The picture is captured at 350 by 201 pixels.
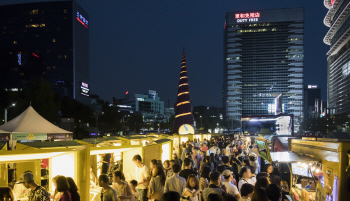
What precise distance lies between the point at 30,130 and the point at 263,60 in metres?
130

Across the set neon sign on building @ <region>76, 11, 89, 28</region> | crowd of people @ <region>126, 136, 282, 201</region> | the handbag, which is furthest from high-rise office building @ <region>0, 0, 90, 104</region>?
the handbag

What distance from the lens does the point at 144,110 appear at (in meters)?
159

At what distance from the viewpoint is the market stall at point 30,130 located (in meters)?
13.0

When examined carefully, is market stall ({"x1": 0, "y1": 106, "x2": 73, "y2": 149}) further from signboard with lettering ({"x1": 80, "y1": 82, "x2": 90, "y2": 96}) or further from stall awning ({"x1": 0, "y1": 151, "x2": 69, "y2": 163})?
signboard with lettering ({"x1": 80, "y1": 82, "x2": 90, "y2": 96})

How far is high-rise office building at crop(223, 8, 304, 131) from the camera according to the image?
421 feet

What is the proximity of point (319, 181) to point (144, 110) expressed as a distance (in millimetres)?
155352

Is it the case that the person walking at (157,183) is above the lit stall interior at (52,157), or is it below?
below

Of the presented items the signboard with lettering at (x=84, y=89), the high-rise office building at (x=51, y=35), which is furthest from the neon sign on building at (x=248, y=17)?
the signboard with lettering at (x=84, y=89)

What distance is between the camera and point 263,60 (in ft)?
432

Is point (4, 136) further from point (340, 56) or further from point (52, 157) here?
point (340, 56)

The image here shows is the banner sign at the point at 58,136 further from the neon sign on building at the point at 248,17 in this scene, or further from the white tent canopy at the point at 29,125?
the neon sign on building at the point at 248,17

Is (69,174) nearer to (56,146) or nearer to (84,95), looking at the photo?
(56,146)

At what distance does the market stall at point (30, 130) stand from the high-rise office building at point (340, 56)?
319 ft

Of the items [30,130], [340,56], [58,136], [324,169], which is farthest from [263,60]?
[324,169]
